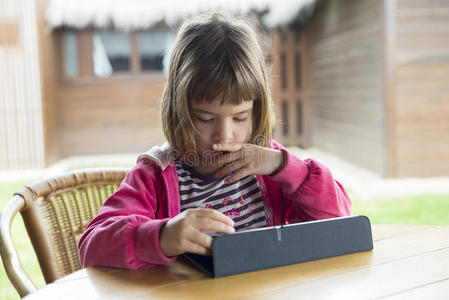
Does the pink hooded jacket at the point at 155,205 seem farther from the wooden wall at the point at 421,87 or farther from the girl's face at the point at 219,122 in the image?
the wooden wall at the point at 421,87

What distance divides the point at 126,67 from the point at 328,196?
9.08 metres

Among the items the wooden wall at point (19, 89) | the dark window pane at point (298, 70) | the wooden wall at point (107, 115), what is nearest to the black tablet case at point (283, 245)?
the wooden wall at point (19, 89)

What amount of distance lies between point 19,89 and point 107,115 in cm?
195

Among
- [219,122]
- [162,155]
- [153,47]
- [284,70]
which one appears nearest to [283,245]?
[219,122]

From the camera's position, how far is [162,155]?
4.52 feet

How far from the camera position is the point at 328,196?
1.29 m

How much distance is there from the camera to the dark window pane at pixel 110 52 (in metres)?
9.78

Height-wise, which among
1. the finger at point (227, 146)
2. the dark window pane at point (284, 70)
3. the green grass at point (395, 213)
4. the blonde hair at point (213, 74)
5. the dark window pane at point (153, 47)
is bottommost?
the green grass at point (395, 213)

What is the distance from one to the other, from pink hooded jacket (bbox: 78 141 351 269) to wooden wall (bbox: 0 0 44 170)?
7.51m

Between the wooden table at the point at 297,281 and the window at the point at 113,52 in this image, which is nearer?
the wooden table at the point at 297,281

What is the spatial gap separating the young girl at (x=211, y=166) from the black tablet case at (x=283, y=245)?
0.48 feet

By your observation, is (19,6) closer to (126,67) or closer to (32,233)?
(126,67)

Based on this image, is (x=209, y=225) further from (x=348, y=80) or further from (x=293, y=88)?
(x=293, y=88)

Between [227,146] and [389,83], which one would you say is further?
[389,83]
